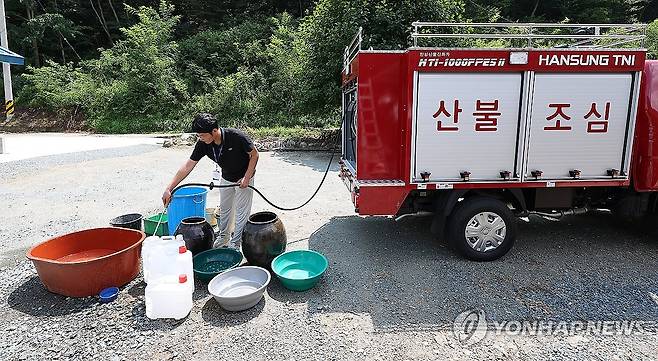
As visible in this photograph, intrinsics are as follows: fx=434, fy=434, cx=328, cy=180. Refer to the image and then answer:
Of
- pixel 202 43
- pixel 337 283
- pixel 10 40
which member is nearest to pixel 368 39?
pixel 337 283

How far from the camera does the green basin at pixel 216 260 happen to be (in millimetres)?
4789

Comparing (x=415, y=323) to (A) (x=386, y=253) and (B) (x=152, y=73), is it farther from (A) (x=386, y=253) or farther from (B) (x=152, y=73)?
(B) (x=152, y=73)

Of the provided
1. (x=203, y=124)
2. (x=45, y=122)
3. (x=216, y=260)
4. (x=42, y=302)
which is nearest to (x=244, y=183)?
(x=203, y=124)

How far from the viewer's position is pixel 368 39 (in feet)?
41.0

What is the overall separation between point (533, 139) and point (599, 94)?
89 cm

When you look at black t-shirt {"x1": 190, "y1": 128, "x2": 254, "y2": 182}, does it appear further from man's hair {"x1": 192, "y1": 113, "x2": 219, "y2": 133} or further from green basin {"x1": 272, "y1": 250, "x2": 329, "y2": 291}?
green basin {"x1": 272, "y1": 250, "x2": 329, "y2": 291}

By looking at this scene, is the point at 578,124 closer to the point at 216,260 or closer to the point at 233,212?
the point at 233,212

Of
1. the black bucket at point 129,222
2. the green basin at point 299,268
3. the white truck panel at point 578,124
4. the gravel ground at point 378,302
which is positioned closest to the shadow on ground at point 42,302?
the gravel ground at point 378,302

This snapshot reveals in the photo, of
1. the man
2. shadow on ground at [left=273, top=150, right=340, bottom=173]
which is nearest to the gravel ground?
the man

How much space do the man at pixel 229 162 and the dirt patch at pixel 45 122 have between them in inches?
796

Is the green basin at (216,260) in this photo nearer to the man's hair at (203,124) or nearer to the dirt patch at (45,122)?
the man's hair at (203,124)

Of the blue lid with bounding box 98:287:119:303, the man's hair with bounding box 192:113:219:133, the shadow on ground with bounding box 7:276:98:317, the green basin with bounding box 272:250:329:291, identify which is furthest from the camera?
the man's hair with bounding box 192:113:219:133

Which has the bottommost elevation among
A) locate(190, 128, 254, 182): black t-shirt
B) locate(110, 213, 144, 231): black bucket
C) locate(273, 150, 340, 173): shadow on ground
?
locate(110, 213, 144, 231): black bucket

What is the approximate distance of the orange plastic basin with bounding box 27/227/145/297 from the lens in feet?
13.7
